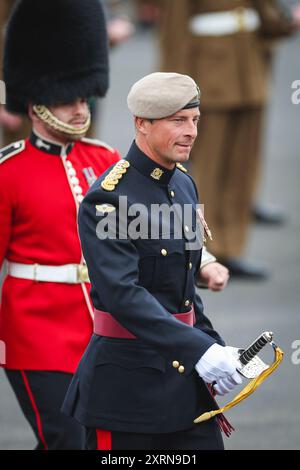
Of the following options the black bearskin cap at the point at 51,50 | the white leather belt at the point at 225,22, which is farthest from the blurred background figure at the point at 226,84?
the black bearskin cap at the point at 51,50

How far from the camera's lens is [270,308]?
7699 millimetres

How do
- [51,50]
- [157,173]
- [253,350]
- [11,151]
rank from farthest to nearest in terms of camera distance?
[51,50], [11,151], [157,173], [253,350]

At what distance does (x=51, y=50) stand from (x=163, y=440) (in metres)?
1.59

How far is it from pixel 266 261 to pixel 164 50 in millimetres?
1591

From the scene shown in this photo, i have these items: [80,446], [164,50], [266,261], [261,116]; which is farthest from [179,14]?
[80,446]

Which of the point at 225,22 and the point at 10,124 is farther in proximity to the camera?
the point at 225,22

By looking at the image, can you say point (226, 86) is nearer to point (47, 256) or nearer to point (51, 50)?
point (51, 50)

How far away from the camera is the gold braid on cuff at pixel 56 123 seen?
4629 mm

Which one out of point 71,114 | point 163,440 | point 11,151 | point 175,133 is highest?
point 175,133

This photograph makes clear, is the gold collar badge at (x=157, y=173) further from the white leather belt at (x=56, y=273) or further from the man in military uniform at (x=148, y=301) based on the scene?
the white leather belt at (x=56, y=273)

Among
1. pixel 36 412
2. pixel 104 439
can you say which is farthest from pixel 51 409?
pixel 104 439

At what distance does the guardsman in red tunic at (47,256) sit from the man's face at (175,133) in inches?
32.5


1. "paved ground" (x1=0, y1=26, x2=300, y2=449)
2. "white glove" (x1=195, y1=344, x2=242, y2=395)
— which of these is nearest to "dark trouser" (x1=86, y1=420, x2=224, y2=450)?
"white glove" (x1=195, y1=344, x2=242, y2=395)

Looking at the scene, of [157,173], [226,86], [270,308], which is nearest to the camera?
[157,173]
